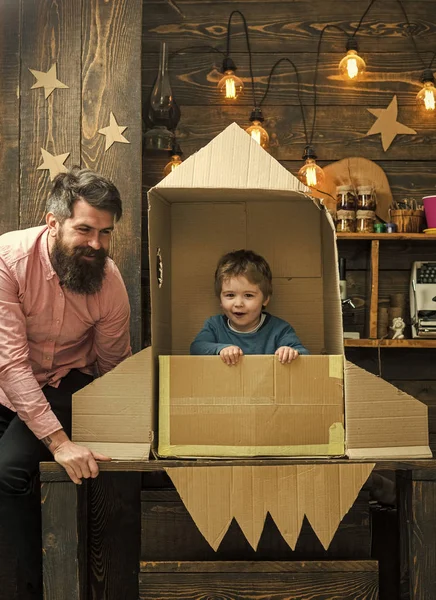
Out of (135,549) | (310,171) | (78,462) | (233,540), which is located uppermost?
(310,171)

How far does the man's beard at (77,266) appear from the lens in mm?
2113

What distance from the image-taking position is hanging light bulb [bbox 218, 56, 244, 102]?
3.12m

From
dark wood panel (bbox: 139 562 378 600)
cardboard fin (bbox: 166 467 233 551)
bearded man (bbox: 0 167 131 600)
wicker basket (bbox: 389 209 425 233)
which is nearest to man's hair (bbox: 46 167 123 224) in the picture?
bearded man (bbox: 0 167 131 600)

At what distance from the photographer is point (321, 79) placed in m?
3.31

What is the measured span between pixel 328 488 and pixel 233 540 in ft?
1.51

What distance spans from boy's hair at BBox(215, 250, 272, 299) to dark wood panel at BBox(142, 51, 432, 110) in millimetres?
1122

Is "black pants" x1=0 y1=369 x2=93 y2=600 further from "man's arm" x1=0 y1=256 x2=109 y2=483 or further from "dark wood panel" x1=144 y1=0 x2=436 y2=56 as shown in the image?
"dark wood panel" x1=144 y1=0 x2=436 y2=56

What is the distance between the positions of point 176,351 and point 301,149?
1220 millimetres

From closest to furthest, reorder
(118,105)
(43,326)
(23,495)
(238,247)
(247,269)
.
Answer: (23,495) < (43,326) < (247,269) < (238,247) < (118,105)

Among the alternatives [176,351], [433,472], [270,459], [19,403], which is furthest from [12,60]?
[433,472]

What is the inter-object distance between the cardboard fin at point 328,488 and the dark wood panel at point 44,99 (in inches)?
53.5

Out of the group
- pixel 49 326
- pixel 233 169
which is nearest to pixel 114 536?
pixel 49 326

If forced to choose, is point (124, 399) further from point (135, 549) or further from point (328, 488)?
point (135, 549)

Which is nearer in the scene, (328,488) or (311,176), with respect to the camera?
(328,488)
